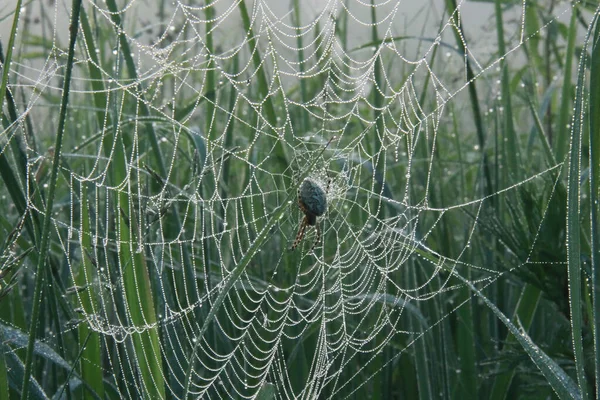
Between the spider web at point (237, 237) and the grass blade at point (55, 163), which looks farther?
the spider web at point (237, 237)

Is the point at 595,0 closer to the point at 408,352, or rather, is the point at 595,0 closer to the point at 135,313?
the point at 408,352

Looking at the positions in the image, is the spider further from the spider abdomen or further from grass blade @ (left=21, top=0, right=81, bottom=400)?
grass blade @ (left=21, top=0, right=81, bottom=400)

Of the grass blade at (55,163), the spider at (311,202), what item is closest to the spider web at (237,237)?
the spider at (311,202)

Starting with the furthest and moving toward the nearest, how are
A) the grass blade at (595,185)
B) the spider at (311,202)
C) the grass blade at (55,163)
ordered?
the spider at (311,202)
the grass blade at (595,185)
the grass blade at (55,163)

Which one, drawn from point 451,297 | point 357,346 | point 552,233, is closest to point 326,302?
point 357,346

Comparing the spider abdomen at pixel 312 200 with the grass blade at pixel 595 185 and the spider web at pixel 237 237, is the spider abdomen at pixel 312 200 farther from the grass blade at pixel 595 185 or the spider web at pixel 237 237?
the grass blade at pixel 595 185

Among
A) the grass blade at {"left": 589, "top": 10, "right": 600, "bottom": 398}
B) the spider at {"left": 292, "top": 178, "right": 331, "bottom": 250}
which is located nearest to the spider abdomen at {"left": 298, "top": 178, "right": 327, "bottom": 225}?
the spider at {"left": 292, "top": 178, "right": 331, "bottom": 250}

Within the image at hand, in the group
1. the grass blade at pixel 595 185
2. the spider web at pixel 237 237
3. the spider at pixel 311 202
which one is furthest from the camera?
the spider at pixel 311 202

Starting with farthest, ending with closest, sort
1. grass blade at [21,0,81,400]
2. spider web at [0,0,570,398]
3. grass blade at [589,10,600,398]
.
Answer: spider web at [0,0,570,398], grass blade at [589,10,600,398], grass blade at [21,0,81,400]
